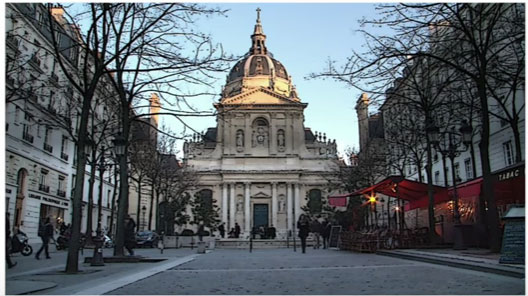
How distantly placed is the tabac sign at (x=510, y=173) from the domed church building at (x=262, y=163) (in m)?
42.7

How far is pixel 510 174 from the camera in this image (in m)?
18.8

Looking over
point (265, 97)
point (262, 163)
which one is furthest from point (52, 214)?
point (265, 97)

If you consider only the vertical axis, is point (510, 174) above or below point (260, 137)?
below

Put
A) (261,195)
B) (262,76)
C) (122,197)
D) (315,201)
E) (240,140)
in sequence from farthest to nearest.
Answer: (262,76) → (240,140) → (261,195) → (315,201) → (122,197)

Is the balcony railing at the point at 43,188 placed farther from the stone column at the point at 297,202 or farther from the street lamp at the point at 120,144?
the stone column at the point at 297,202

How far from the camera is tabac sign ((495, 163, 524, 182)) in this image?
59.2 feet

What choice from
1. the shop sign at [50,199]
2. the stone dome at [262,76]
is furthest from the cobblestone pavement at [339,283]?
the stone dome at [262,76]

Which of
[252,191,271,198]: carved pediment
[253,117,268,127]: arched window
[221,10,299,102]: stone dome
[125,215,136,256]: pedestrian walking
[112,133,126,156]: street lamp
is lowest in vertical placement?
[125,215,136,256]: pedestrian walking

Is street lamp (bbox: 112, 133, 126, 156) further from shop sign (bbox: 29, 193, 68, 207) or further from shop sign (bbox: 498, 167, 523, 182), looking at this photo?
shop sign (bbox: 29, 193, 68, 207)

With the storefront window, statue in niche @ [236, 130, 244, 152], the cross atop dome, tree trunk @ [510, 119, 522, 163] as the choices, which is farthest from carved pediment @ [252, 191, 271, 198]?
tree trunk @ [510, 119, 522, 163]

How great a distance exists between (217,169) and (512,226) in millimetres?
56725

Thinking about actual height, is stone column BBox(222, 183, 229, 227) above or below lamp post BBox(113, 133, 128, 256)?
above

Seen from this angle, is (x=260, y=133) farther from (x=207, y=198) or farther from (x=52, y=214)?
(x=52, y=214)

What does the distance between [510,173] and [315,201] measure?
43.2 m
